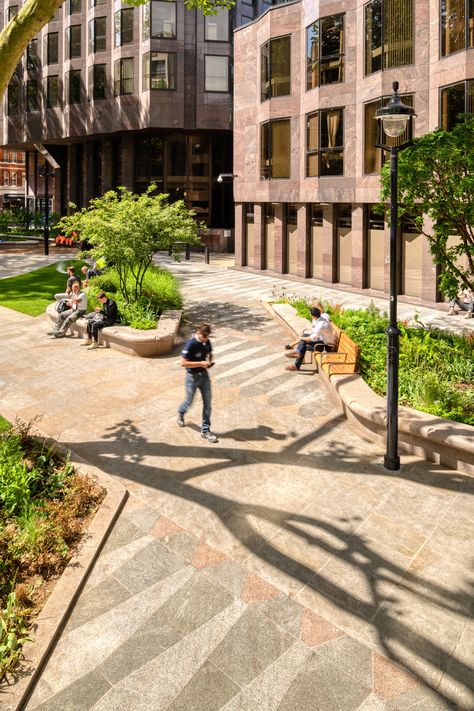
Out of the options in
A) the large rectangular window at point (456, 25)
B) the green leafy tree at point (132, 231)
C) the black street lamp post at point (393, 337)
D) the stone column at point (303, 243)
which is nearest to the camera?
the black street lamp post at point (393, 337)

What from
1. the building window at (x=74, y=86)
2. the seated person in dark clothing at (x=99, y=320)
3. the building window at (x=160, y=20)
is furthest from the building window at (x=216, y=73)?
the seated person in dark clothing at (x=99, y=320)

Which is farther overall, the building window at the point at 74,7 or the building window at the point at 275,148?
the building window at the point at 74,7

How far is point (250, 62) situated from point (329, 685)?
3121 cm

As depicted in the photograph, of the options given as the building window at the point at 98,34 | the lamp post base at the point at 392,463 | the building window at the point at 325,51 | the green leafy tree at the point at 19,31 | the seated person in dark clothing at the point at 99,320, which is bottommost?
the lamp post base at the point at 392,463

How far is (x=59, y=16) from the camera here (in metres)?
49.9

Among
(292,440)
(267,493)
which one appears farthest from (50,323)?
(267,493)

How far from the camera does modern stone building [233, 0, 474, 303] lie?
20.7m

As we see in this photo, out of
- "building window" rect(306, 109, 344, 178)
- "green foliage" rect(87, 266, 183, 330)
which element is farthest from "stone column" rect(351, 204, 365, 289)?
"green foliage" rect(87, 266, 183, 330)

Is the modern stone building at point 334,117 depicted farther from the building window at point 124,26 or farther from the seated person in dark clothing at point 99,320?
the building window at point 124,26

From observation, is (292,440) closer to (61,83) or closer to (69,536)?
(69,536)

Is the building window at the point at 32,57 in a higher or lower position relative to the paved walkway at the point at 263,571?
higher

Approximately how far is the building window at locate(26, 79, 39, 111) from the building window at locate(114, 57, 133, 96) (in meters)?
12.6

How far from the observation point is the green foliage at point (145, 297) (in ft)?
52.1

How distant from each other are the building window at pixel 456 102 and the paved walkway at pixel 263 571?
46.3 ft
